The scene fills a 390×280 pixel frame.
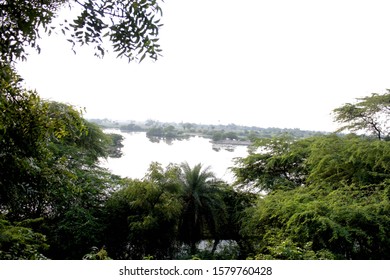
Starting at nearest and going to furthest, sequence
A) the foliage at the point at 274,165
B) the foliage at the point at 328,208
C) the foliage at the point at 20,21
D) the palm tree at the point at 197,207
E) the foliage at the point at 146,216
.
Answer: the foliage at the point at 20,21, the foliage at the point at 328,208, the foliage at the point at 146,216, the palm tree at the point at 197,207, the foliage at the point at 274,165

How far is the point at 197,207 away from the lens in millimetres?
6168

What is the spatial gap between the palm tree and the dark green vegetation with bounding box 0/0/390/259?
22 millimetres

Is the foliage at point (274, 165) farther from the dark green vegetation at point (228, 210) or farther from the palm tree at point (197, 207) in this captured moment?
the palm tree at point (197, 207)

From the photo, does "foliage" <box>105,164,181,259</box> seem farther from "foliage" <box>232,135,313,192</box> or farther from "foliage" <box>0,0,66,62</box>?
"foliage" <box>0,0,66,62</box>

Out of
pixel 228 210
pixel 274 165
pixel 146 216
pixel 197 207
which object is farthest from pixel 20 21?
pixel 274 165

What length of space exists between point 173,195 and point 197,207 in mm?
845

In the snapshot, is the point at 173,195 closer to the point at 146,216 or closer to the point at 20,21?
the point at 146,216

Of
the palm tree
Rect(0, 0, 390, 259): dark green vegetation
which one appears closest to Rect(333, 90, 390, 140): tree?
Rect(0, 0, 390, 259): dark green vegetation

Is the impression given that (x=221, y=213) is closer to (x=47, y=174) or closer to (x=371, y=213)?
(x=371, y=213)

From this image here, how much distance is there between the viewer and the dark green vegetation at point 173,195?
1440 millimetres

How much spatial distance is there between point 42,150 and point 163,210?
368cm

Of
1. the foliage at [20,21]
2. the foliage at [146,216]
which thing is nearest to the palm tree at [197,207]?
the foliage at [146,216]

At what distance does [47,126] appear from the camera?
152 cm

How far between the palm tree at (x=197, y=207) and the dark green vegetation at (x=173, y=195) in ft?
0.07
